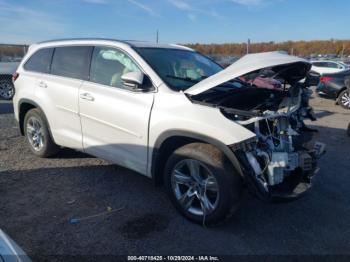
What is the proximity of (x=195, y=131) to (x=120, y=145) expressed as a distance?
116 cm

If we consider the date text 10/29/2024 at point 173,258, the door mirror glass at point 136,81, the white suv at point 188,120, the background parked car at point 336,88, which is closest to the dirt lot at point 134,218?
the date text 10/29/2024 at point 173,258

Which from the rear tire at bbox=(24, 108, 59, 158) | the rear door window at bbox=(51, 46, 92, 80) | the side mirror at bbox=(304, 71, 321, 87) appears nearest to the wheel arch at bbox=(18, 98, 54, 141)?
the rear tire at bbox=(24, 108, 59, 158)

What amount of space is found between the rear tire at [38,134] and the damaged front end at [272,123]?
2832 millimetres

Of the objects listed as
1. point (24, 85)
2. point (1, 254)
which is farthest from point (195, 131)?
point (24, 85)

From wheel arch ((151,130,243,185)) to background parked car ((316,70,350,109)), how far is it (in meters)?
10.7

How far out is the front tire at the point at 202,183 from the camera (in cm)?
330

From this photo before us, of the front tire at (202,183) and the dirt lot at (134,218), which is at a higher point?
the front tire at (202,183)

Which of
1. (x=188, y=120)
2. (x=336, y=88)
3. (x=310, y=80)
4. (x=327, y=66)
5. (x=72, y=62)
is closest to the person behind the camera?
(x=188, y=120)

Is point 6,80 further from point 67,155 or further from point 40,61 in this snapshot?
point 67,155

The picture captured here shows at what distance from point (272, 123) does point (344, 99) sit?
10.4 metres

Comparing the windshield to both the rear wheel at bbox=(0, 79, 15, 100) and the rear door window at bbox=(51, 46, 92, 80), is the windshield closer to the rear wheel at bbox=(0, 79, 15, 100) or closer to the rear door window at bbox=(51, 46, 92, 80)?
the rear door window at bbox=(51, 46, 92, 80)

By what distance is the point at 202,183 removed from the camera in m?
3.55

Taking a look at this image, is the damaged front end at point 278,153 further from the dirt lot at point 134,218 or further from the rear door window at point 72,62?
the rear door window at point 72,62

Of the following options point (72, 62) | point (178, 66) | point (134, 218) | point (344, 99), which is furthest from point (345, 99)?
point (134, 218)
